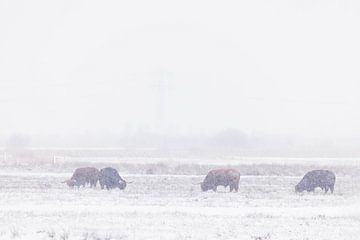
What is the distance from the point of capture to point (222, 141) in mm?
102250

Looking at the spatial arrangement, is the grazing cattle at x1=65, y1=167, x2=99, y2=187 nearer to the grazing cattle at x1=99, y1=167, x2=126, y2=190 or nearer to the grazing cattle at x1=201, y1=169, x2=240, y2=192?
the grazing cattle at x1=99, y1=167, x2=126, y2=190

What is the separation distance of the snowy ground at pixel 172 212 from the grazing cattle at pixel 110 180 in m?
0.62

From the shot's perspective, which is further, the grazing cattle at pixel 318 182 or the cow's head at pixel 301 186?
the grazing cattle at pixel 318 182

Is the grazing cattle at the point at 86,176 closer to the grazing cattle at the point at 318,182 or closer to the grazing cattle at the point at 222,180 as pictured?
the grazing cattle at the point at 222,180

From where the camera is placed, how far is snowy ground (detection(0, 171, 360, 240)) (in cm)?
1981

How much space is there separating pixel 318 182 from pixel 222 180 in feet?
13.3

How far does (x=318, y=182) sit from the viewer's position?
34.3 metres

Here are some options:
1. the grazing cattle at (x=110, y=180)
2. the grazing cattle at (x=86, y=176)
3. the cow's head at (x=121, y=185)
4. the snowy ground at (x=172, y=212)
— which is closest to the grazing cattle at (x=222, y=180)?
the snowy ground at (x=172, y=212)

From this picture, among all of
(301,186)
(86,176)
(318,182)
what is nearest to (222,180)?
(301,186)

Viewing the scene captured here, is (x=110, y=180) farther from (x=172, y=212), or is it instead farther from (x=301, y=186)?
(x=172, y=212)

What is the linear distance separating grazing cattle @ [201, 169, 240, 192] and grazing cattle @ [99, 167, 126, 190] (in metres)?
3.49

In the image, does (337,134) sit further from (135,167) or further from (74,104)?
(135,167)

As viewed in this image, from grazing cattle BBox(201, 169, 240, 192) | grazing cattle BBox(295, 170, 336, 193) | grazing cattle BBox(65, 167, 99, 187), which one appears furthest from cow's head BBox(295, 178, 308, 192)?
grazing cattle BBox(65, 167, 99, 187)

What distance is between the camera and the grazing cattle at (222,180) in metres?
34.4
